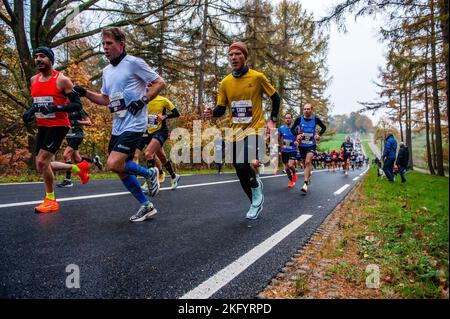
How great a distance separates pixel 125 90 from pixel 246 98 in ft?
5.28

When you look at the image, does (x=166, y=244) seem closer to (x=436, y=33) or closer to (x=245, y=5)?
(x=436, y=33)

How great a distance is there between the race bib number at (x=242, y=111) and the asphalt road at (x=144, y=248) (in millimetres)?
1394

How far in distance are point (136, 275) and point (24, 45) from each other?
13.2 metres

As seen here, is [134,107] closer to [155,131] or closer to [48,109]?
[48,109]

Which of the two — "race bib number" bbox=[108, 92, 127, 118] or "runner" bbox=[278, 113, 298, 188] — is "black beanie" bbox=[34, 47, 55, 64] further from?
"runner" bbox=[278, 113, 298, 188]

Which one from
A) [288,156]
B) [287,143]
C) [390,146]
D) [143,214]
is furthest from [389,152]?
[143,214]

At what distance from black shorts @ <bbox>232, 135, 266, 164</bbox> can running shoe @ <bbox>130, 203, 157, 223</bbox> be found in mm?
1358

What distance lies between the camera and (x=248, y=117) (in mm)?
4172

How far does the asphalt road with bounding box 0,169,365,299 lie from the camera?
192 centimetres

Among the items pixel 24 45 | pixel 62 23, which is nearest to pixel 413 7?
pixel 62 23

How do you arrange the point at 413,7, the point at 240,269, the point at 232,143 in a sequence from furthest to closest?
the point at 413,7 < the point at 232,143 < the point at 240,269

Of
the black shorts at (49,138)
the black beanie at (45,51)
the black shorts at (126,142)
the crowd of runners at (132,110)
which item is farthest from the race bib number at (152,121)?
the black shorts at (126,142)

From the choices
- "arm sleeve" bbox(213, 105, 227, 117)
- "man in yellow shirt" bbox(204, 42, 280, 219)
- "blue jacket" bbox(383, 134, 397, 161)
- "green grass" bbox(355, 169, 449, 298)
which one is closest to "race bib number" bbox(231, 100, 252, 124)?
"man in yellow shirt" bbox(204, 42, 280, 219)

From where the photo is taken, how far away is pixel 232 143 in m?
4.34
